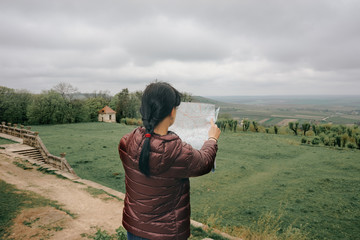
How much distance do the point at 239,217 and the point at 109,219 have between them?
5.49m

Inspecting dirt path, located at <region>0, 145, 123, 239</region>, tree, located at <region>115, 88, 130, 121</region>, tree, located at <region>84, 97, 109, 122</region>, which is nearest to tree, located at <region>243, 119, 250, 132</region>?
tree, located at <region>115, 88, 130, 121</region>

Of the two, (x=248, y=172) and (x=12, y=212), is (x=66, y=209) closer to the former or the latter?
(x=12, y=212)

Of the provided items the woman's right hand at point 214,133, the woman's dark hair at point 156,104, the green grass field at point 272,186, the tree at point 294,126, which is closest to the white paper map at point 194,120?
the woman's right hand at point 214,133

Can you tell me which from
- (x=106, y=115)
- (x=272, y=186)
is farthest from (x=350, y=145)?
(x=106, y=115)

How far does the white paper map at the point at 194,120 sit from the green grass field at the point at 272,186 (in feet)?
19.4

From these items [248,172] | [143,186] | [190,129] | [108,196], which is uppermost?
[190,129]

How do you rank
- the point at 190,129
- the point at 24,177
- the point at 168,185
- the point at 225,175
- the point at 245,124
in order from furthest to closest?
the point at 245,124 < the point at 225,175 < the point at 24,177 < the point at 190,129 < the point at 168,185

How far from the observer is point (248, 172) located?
55.0 ft

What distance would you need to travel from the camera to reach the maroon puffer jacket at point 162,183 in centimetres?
168

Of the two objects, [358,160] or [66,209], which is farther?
[358,160]

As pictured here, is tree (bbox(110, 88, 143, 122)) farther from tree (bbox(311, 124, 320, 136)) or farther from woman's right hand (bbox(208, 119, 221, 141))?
woman's right hand (bbox(208, 119, 221, 141))

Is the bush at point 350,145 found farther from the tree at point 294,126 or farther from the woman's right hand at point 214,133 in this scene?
the woman's right hand at point 214,133

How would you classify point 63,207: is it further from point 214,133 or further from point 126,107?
point 126,107

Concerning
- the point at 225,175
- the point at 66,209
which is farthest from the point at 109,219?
the point at 225,175
